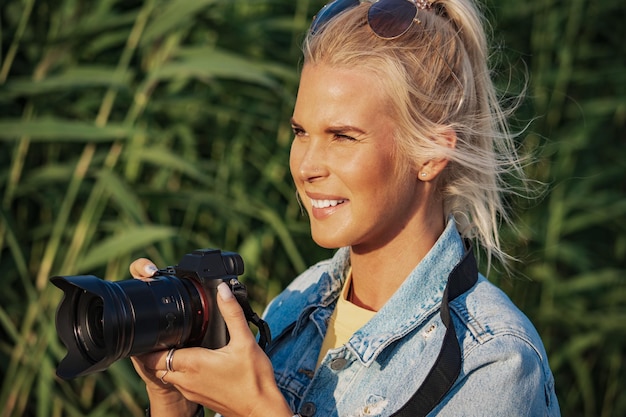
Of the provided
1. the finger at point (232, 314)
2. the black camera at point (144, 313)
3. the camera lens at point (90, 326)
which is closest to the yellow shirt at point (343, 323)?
the black camera at point (144, 313)

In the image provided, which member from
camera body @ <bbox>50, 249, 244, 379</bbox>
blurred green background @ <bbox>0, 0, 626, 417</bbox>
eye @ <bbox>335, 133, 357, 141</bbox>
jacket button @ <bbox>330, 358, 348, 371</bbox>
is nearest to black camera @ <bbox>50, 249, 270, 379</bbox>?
camera body @ <bbox>50, 249, 244, 379</bbox>

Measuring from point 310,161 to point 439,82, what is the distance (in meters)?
0.22

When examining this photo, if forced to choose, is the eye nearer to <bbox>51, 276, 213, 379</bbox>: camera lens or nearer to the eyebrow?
the eyebrow

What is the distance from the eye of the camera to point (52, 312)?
2.18 metres

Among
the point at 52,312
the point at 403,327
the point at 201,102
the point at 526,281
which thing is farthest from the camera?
the point at 526,281

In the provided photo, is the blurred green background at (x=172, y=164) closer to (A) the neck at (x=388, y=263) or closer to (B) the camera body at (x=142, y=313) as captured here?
(A) the neck at (x=388, y=263)

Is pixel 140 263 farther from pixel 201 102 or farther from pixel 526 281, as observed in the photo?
pixel 526 281

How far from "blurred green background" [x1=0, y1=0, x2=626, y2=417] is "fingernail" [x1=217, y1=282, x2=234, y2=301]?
600mm

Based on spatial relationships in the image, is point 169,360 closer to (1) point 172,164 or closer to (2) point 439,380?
(2) point 439,380

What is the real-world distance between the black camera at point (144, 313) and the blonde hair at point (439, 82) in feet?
1.07

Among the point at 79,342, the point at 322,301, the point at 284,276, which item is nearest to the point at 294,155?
the point at 322,301

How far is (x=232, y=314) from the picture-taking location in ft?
4.36

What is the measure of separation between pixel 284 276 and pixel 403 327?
1.30 metres

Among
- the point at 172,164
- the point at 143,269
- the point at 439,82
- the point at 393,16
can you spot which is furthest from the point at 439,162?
the point at 172,164
